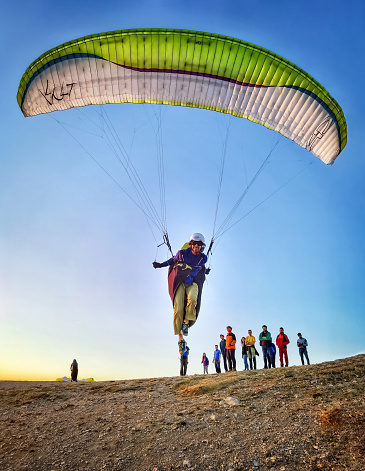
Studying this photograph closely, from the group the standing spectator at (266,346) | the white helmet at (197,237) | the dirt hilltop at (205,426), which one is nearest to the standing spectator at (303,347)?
the standing spectator at (266,346)

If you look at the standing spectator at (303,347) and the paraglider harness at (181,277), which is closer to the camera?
the paraglider harness at (181,277)

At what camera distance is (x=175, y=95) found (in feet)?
34.0

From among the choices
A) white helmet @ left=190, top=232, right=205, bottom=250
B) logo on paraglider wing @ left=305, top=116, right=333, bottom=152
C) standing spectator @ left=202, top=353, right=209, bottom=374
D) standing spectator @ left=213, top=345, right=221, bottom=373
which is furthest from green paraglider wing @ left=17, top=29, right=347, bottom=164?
standing spectator @ left=202, top=353, right=209, bottom=374

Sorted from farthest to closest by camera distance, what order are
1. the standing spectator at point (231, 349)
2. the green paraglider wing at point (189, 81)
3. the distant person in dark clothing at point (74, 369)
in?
the distant person in dark clothing at point (74, 369)
the standing spectator at point (231, 349)
the green paraglider wing at point (189, 81)

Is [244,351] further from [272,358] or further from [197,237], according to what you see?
[197,237]

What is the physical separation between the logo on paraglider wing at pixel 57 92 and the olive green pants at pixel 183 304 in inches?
262

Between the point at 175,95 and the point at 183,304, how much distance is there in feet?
20.7

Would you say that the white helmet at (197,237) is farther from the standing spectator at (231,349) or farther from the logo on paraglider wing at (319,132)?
the logo on paraglider wing at (319,132)

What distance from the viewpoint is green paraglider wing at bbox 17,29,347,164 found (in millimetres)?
9234

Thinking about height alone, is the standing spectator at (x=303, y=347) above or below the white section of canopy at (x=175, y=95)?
below

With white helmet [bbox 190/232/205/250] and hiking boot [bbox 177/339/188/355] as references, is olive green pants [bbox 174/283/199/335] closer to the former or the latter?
hiking boot [bbox 177/339/188/355]

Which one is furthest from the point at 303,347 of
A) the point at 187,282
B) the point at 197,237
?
the point at 197,237

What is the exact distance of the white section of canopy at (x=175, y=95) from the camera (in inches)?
388

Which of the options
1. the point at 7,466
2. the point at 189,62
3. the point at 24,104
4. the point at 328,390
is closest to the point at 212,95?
the point at 189,62
